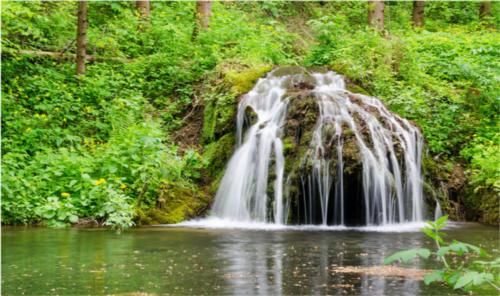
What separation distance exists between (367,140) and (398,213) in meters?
1.39

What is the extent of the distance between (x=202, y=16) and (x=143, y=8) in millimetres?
1893

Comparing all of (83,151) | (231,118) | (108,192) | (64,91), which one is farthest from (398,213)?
(64,91)

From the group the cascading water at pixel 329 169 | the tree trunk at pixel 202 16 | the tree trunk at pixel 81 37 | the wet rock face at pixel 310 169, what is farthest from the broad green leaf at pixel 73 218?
the tree trunk at pixel 202 16

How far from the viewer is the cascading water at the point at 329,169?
38.5 feet

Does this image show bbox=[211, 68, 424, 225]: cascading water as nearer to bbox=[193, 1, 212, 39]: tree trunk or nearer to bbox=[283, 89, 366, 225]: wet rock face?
bbox=[283, 89, 366, 225]: wet rock face

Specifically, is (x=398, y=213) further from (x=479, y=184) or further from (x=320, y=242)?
(x=320, y=242)

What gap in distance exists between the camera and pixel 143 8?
19562mm

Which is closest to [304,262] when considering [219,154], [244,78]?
[219,154]

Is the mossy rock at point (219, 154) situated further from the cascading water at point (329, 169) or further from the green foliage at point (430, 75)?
the green foliage at point (430, 75)

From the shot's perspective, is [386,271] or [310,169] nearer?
[386,271]

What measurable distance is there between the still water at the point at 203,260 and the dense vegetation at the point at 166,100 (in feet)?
4.78

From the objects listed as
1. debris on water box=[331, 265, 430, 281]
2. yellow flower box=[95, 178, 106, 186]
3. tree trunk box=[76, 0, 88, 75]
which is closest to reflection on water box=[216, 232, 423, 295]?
debris on water box=[331, 265, 430, 281]

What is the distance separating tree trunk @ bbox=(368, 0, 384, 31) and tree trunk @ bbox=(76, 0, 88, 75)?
8.05 metres

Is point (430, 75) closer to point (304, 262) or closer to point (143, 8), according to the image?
point (143, 8)
